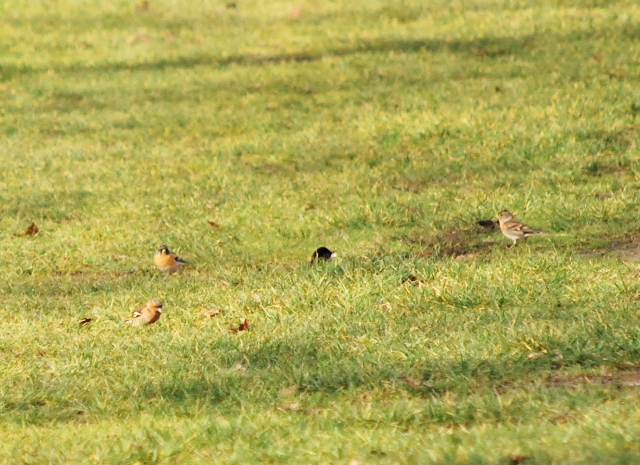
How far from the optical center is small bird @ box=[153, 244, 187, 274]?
30.1ft

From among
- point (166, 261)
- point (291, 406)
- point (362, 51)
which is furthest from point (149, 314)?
point (362, 51)

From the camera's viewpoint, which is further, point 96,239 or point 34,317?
point 96,239

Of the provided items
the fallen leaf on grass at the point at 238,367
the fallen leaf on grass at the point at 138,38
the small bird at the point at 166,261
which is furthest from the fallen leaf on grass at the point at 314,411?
the fallen leaf on grass at the point at 138,38

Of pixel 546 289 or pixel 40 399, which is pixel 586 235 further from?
pixel 40 399

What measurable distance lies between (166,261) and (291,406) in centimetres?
375

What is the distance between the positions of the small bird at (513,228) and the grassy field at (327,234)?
0.46ft

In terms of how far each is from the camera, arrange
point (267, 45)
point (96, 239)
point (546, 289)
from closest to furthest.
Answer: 1. point (546, 289)
2. point (96, 239)
3. point (267, 45)

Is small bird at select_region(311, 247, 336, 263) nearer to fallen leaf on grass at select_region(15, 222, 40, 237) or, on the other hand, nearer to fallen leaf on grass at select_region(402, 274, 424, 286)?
fallen leaf on grass at select_region(402, 274, 424, 286)

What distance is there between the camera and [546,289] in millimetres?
7305

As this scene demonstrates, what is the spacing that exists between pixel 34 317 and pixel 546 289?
371 cm

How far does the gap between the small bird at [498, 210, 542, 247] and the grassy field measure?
0.46 ft

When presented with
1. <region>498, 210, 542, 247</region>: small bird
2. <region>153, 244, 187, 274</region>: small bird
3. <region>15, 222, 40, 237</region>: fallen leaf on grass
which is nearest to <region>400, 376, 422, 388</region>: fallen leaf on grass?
<region>498, 210, 542, 247</region>: small bird

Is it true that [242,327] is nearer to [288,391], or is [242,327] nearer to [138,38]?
[288,391]

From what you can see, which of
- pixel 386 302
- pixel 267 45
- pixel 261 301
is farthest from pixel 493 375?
pixel 267 45
